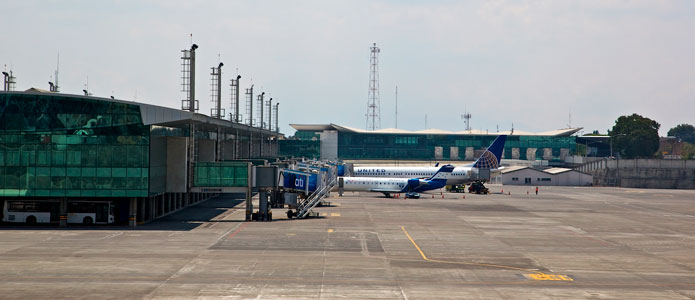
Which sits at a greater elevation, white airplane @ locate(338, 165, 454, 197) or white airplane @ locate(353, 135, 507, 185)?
white airplane @ locate(353, 135, 507, 185)

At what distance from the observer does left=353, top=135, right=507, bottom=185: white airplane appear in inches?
4668

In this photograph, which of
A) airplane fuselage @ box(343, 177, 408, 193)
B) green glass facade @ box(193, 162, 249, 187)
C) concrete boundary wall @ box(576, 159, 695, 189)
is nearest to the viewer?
green glass facade @ box(193, 162, 249, 187)

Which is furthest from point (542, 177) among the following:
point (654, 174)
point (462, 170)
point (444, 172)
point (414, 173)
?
point (444, 172)

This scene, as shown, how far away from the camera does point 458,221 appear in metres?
72.6

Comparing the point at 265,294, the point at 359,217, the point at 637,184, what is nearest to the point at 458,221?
the point at 359,217

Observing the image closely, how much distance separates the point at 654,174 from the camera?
525ft

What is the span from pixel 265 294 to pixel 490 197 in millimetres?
82596

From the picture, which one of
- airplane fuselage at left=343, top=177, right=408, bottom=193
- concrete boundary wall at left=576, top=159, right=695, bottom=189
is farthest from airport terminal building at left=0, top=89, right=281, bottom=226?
concrete boundary wall at left=576, top=159, right=695, bottom=189

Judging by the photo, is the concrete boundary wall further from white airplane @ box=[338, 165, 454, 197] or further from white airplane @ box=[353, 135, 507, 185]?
white airplane @ box=[338, 165, 454, 197]

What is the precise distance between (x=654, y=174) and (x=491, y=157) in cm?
6218

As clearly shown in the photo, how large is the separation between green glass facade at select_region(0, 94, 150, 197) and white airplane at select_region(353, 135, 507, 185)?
66.8 meters

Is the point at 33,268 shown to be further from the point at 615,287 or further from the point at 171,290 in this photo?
the point at 615,287

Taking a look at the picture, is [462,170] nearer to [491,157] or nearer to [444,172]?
[444,172]

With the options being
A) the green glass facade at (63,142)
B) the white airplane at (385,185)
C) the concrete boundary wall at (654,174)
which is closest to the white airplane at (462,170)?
the white airplane at (385,185)
